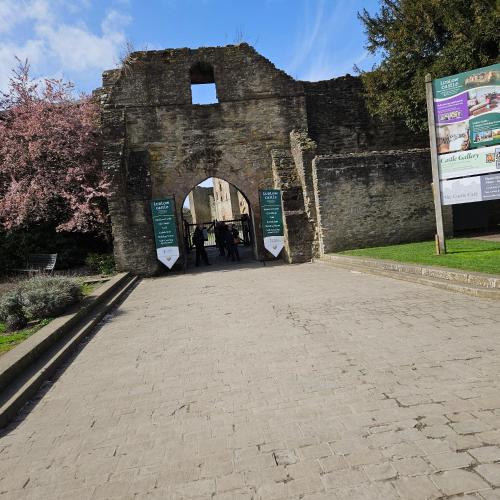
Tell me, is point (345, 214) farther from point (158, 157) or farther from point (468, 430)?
point (468, 430)

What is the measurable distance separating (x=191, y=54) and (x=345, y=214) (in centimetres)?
809

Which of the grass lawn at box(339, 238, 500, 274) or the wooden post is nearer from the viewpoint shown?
the grass lawn at box(339, 238, 500, 274)

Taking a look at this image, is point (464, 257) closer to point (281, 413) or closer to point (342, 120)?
point (281, 413)

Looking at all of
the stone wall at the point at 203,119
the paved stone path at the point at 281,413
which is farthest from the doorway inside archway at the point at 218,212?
the paved stone path at the point at 281,413

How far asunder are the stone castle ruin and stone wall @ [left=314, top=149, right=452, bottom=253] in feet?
0.11

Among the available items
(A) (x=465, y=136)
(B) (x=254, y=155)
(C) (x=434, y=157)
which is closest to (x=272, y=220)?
(B) (x=254, y=155)

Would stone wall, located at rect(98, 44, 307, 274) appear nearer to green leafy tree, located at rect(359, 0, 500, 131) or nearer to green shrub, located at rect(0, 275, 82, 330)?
green leafy tree, located at rect(359, 0, 500, 131)

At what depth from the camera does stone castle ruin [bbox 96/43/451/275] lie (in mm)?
13695

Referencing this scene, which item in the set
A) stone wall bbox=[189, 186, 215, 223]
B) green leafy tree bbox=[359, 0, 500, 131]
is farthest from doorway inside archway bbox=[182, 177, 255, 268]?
green leafy tree bbox=[359, 0, 500, 131]

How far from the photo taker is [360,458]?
256 cm

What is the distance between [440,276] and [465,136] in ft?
11.8

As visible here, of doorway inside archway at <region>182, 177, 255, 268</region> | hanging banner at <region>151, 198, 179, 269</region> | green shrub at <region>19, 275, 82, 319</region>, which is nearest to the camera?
green shrub at <region>19, 275, 82, 319</region>

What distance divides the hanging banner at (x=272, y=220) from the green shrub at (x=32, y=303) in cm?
818

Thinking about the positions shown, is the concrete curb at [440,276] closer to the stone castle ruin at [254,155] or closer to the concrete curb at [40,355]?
the stone castle ruin at [254,155]
